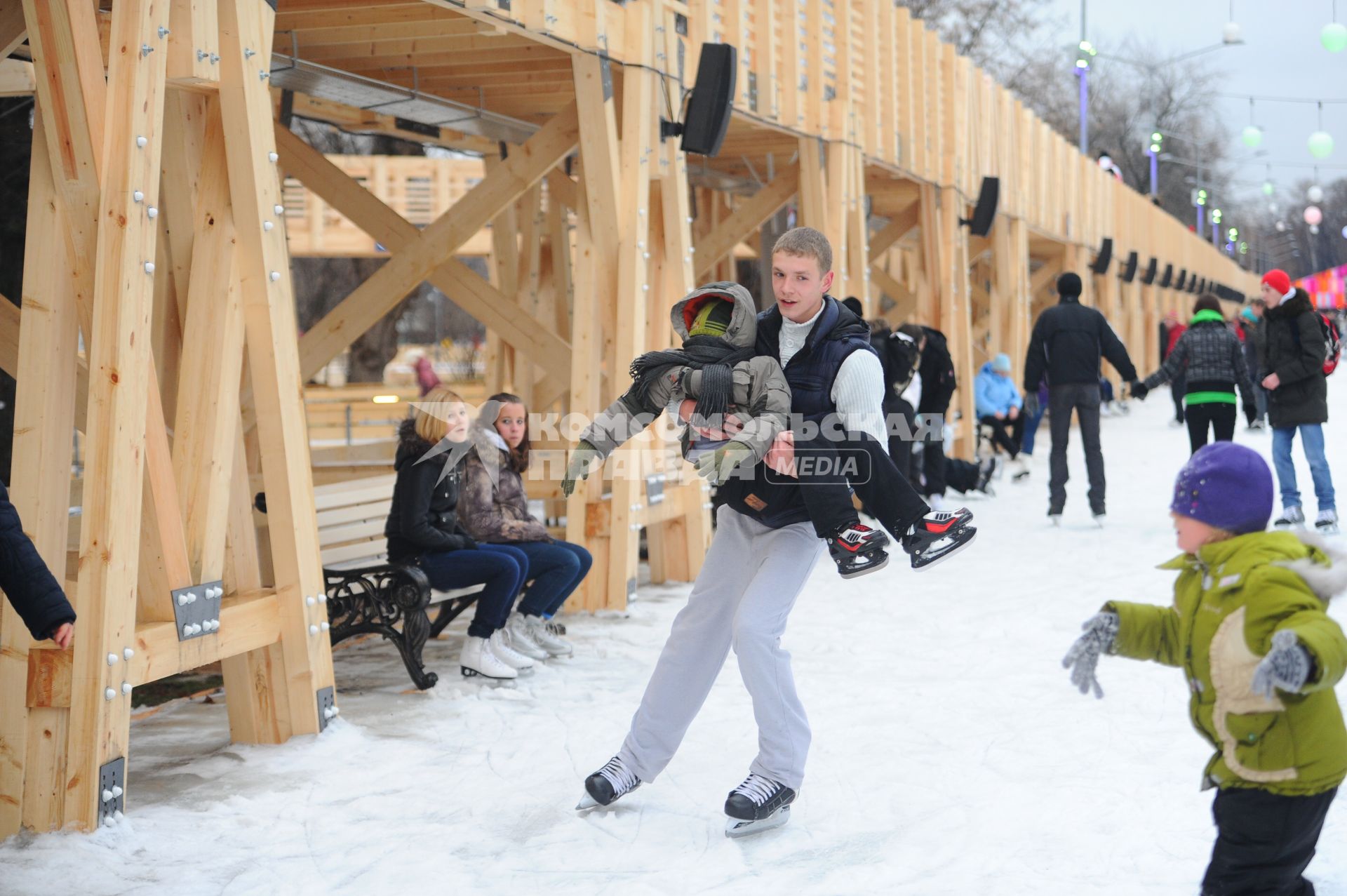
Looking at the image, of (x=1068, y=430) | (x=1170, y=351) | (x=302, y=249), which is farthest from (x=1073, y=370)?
(x=302, y=249)

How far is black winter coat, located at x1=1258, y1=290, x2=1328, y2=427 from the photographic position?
872 cm

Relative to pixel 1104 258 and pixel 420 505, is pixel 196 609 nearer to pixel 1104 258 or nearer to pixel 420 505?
pixel 420 505

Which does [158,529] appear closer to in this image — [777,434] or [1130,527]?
[777,434]

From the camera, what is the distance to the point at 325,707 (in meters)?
4.98

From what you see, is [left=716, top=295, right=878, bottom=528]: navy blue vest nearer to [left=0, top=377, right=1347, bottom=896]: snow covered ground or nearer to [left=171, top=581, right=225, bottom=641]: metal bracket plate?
[left=0, top=377, right=1347, bottom=896]: snow covered ground

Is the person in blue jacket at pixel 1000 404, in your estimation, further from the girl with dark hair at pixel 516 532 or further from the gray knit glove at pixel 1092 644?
the gray knit glove at pixel 1092 644

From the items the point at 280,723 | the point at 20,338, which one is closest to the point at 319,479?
the point at 280,723

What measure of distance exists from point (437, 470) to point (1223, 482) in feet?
11.7

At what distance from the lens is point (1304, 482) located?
11734 mm

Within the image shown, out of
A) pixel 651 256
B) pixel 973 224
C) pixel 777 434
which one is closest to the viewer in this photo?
pixel 777 434

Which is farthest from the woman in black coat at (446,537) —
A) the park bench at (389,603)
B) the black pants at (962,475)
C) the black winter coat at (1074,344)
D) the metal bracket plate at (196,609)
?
the black pants at (962,475)

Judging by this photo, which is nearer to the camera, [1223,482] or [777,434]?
[1223,482]

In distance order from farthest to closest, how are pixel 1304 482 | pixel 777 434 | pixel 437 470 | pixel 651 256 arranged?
pixel 1304 482 < pixel 651 256 < pixel 437 470 < pixel 777 434

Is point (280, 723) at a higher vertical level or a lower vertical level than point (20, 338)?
lower
